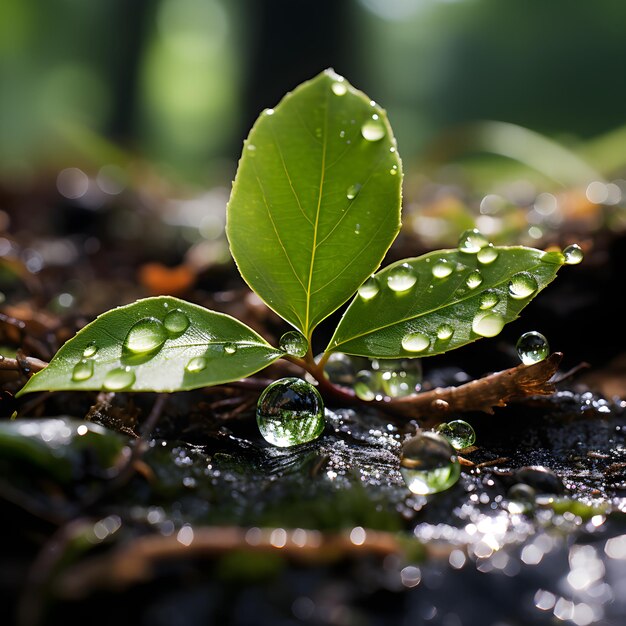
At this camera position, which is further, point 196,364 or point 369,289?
point 369,289

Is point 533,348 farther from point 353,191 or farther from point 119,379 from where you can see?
point 119,379

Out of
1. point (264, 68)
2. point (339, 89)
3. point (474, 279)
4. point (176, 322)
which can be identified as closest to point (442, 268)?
point (474, 279)

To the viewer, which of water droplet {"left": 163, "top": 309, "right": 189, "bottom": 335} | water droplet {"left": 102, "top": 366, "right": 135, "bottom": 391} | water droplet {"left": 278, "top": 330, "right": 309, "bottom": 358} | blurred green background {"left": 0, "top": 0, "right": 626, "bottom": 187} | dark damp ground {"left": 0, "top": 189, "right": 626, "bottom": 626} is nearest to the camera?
dark damp ground {"left": 0, "top": 189, "right": 626, "bottom": 626}

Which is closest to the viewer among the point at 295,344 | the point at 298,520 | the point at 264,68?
the point at 298,520

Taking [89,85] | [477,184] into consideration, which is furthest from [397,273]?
[89,85]

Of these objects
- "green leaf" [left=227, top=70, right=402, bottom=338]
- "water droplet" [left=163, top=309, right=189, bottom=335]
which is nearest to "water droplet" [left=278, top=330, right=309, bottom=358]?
"green leaf" [left=227, top=70, right=402, bottom=338]

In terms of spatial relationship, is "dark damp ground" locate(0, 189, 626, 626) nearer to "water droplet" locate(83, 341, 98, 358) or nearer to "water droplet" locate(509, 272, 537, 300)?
"water droplet" locate(83, 341, 98, 358)

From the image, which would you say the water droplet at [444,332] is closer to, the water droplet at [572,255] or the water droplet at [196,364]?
the water droplet at [572,255]
